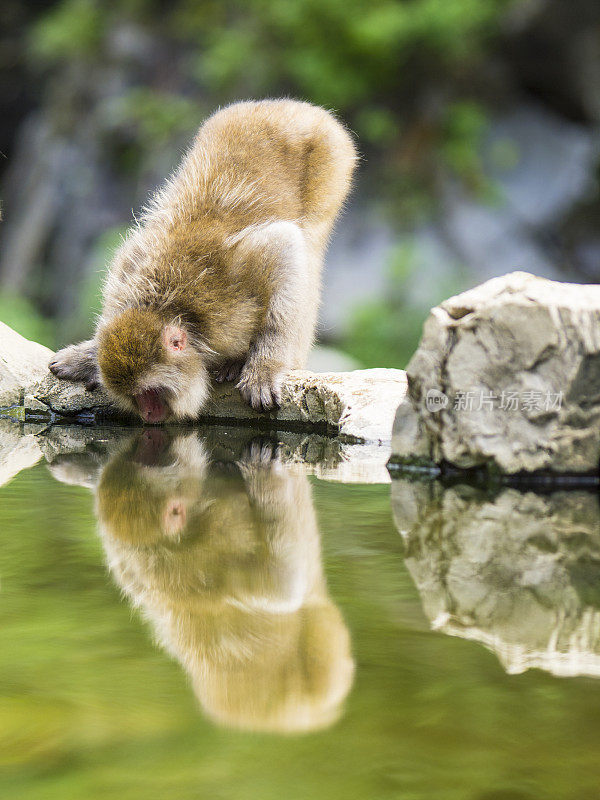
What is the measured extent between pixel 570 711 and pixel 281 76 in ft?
34.6

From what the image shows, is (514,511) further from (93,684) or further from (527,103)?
(527,103)

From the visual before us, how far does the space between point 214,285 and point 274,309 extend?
0.36 metres

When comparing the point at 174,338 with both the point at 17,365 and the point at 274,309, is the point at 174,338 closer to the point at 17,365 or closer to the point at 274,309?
the point at 274,309

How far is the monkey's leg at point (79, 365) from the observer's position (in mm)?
4789

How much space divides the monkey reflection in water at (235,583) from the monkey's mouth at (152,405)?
85cm

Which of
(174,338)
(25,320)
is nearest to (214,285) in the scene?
(174,338)

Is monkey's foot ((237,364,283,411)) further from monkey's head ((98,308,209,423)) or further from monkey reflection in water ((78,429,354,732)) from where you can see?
monkey reflection in water ((78,429,354,732))

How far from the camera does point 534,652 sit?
1.62 meters

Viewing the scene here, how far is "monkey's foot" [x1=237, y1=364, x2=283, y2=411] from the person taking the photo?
4.45 metres

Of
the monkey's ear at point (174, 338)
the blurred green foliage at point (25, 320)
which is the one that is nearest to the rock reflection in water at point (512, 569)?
the monkey's ear at point (174, 338)

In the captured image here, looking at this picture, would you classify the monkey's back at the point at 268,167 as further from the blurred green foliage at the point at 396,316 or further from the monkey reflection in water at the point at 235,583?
the blurred green foliage at the point at 396,316

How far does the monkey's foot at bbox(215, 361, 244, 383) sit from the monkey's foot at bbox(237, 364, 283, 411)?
0.82 feet

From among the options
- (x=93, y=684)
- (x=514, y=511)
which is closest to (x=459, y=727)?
(x=93, y=684)

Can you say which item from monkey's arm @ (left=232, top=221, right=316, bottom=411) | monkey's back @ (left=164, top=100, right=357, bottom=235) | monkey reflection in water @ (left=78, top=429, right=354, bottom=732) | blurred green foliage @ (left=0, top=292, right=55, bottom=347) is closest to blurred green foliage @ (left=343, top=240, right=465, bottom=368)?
blurred green foliage @ (left=0, top=292, right=55, bottom=347)
